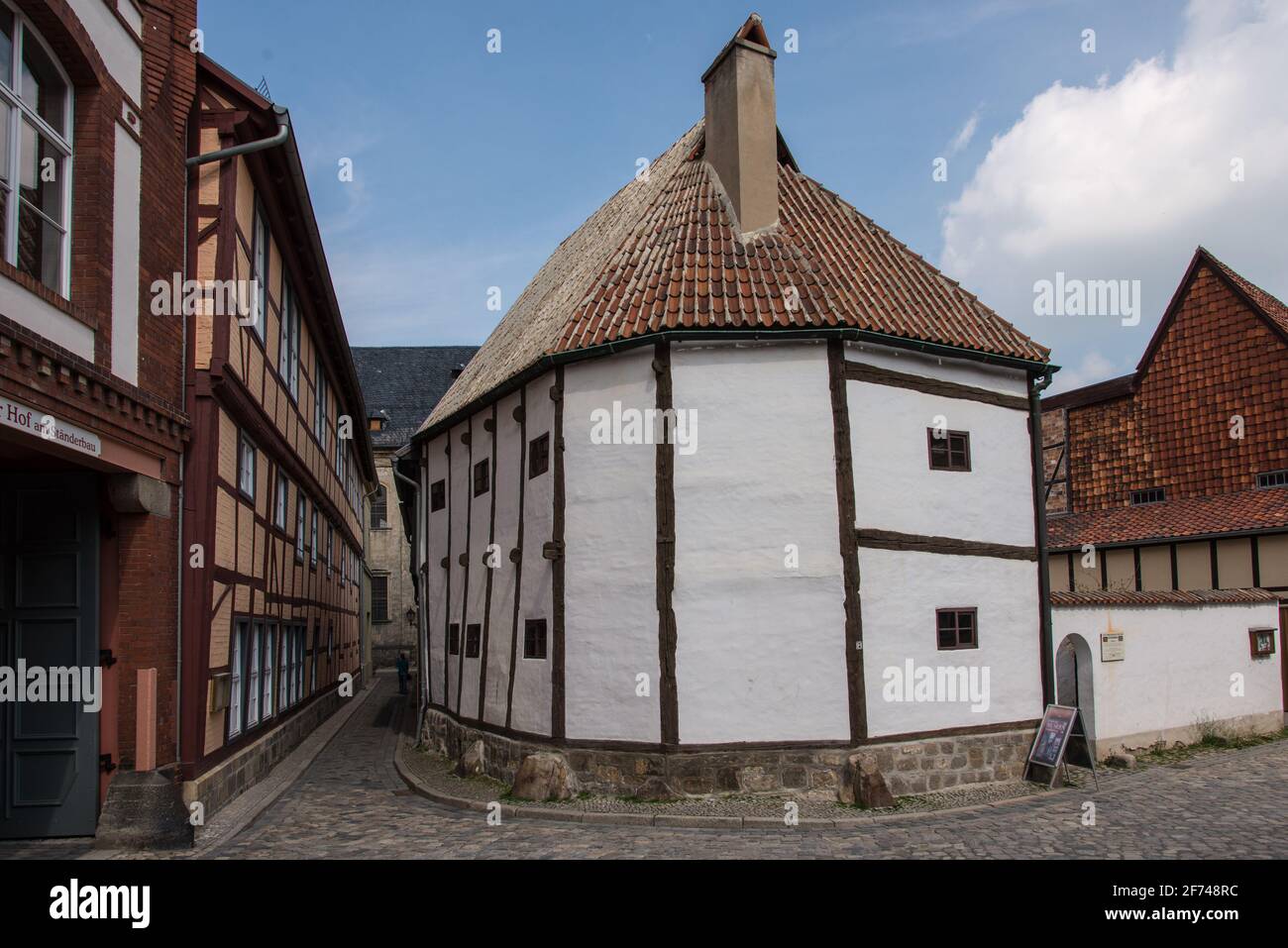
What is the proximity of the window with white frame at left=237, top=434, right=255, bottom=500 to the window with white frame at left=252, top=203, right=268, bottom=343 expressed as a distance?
4.75 feet

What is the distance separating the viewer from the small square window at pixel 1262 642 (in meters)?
17.7

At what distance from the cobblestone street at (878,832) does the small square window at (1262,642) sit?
4.92m

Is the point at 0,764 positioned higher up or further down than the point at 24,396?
further down

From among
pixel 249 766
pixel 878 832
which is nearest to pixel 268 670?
pixel 249 766

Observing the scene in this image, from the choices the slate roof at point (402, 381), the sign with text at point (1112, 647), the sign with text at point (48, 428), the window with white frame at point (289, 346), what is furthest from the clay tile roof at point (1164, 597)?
the slate roof at point (402, 381)

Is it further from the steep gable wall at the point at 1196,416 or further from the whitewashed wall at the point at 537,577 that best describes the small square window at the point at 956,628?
the steep gable wall at the point at 1196,416

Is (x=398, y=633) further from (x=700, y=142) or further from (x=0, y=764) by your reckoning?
(x=0, y=764)

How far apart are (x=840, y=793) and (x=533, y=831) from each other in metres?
3.47

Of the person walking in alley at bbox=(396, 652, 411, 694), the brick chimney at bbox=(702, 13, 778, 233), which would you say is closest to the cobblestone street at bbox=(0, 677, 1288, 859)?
the brick chimney at bbox=(702, 13, 778, 233)

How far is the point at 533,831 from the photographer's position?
10.6 meters

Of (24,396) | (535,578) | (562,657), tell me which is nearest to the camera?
(24,396)

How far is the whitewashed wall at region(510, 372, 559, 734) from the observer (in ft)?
42.5

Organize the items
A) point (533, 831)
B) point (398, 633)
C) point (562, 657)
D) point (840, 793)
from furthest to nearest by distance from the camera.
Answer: point (398, 633) < point (562, 657) < point (840, 793) < point (533, 831)
